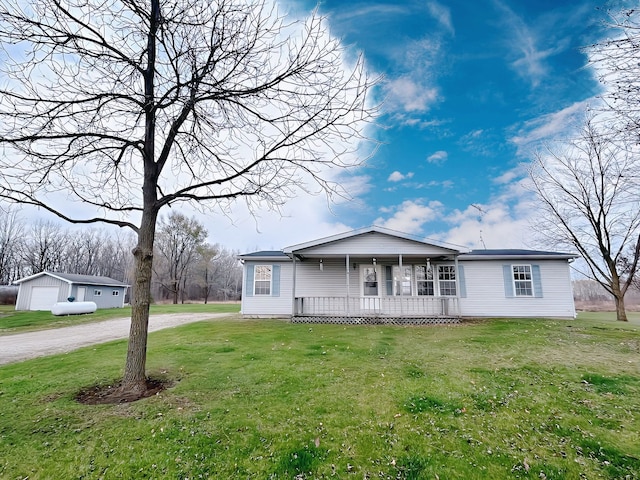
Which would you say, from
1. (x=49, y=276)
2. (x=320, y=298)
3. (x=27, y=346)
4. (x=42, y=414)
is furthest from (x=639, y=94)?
(x=49, y=276)

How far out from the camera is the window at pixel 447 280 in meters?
15.0

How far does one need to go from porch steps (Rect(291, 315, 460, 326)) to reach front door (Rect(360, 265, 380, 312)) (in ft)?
3.52

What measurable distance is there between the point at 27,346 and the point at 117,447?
9.82 meters

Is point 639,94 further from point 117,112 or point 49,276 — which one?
point 49,276

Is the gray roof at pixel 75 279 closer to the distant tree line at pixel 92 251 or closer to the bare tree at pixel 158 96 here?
the distant tree line at pixel 92 251

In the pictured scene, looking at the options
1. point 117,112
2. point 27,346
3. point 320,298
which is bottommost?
point 27,346

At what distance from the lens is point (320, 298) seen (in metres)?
15.1

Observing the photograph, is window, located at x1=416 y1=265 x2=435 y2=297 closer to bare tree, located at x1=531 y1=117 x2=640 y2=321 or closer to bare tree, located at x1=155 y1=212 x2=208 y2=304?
bare tree, located at x1=531 y1=117 x2=640 y2=321

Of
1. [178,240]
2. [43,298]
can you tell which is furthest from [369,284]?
[178,240]

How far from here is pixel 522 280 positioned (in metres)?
15.0

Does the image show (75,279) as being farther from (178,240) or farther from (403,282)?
(403,282)

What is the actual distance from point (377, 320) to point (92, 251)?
48.6 meters

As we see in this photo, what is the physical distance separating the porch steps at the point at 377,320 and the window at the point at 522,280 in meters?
3.89

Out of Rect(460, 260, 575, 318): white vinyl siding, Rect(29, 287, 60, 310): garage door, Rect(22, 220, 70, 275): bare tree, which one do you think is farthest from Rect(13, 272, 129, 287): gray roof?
Rect(460, 260, 575, 318): white vinyl siding
